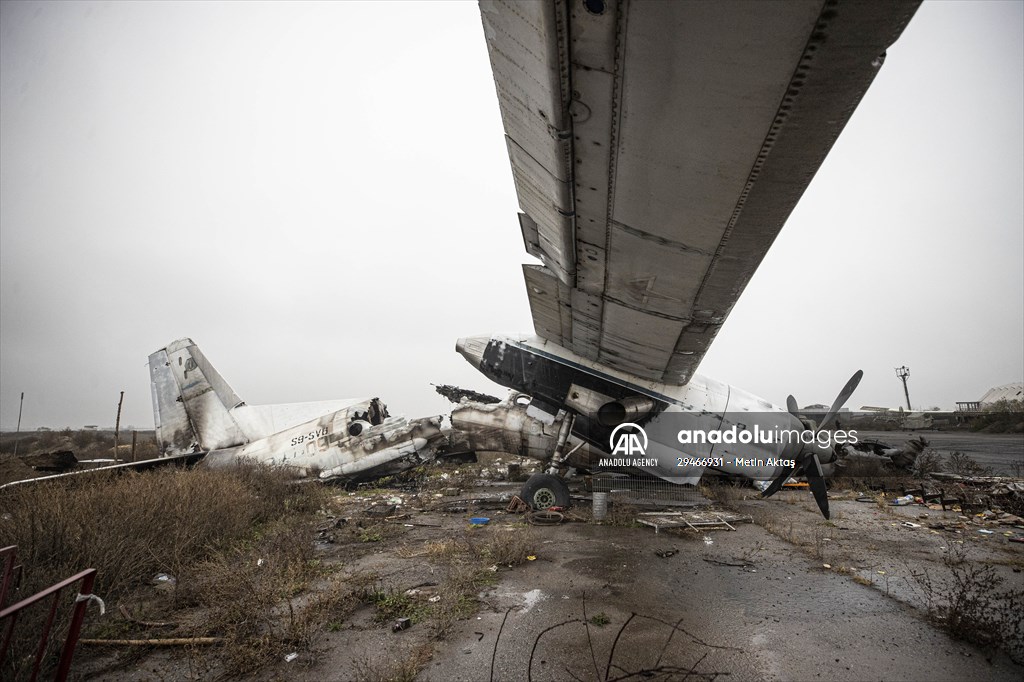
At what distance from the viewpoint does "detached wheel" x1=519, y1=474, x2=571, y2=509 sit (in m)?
10.6

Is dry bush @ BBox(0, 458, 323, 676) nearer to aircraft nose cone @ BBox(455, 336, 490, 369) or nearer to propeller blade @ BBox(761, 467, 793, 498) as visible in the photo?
aircraft nose cone @ BBox(455, 336, 490, 369)

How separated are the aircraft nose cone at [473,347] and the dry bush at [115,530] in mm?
5972

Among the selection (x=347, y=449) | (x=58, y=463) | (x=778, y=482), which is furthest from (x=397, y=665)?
(x=58, y=463)

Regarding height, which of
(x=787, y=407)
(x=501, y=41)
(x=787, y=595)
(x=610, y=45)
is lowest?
(x=787, y=595)

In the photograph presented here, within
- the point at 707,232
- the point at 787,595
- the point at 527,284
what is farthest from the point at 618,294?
the point at 787,595

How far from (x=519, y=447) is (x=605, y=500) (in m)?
2.71

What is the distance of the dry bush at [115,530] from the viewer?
4.92m

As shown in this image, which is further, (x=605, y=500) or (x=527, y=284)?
(x=605, y=500)

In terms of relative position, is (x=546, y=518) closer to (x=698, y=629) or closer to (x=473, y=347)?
(x=473, y=347)

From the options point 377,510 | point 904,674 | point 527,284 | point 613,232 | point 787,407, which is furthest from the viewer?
point 377,510

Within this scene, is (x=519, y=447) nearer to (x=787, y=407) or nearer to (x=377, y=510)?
(x=377, y=510)

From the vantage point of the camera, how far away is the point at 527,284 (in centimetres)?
683

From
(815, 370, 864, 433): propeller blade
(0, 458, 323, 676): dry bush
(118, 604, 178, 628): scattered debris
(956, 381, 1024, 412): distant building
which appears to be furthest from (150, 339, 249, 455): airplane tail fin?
(956, 381, 1024, 412): distant building

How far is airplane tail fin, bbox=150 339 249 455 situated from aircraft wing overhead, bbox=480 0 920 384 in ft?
48.8
